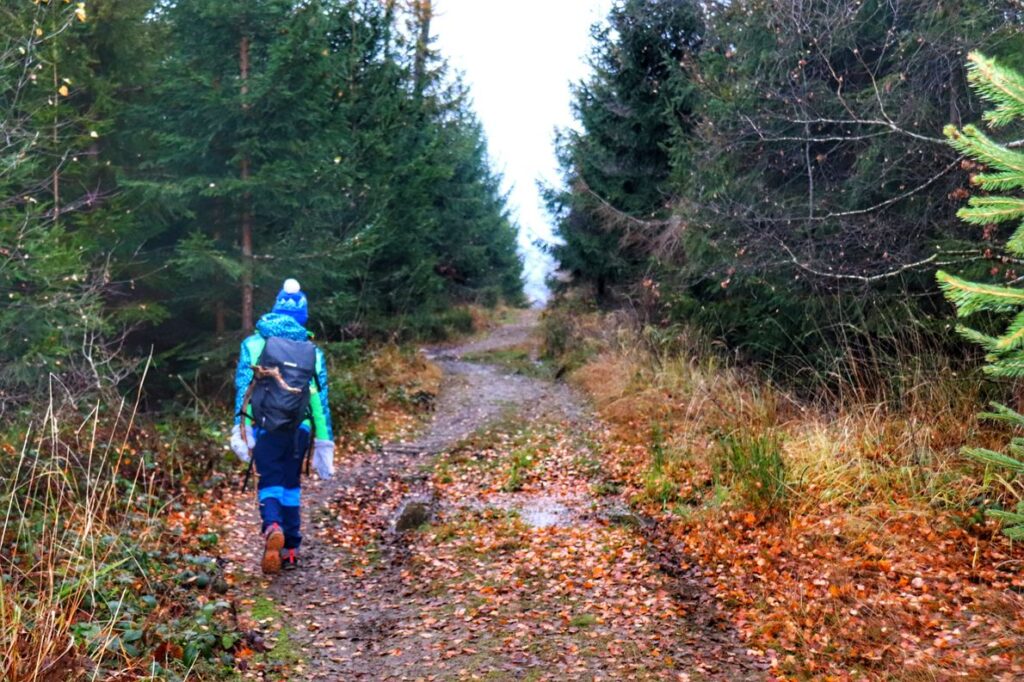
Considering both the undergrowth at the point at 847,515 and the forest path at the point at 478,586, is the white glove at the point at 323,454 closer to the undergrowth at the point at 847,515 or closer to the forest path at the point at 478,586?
the forest path at the point at 478,586

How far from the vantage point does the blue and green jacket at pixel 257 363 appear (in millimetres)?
6910

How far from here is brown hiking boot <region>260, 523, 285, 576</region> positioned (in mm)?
6766

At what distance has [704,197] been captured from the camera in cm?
1005

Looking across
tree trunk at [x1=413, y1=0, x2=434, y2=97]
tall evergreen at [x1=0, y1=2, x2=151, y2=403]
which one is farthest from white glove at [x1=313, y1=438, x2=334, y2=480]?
tree trunk at [x1=413, y1=0, x2=434, y2=97]

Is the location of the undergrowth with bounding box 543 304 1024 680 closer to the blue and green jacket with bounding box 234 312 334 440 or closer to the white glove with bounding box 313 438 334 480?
the white glove with bounding box 313 438 334 480

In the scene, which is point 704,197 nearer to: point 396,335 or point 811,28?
point 811,28

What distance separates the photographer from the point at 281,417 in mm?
6727

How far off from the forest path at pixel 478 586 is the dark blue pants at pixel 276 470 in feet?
1.83

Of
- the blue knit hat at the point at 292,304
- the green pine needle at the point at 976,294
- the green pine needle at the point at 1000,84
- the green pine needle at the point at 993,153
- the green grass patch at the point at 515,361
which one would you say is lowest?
the green grass patch at the point at 515,361

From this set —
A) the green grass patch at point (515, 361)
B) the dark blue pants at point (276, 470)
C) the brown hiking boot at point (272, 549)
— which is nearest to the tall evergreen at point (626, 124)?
the green grass patch at point (515, 361)

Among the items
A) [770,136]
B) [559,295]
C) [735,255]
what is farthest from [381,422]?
[559,295]

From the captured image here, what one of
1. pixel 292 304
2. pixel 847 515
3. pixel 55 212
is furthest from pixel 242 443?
pixel 847 515

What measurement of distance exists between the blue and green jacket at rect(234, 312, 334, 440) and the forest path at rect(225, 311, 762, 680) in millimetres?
1260

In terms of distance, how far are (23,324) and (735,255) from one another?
7.48 metres
